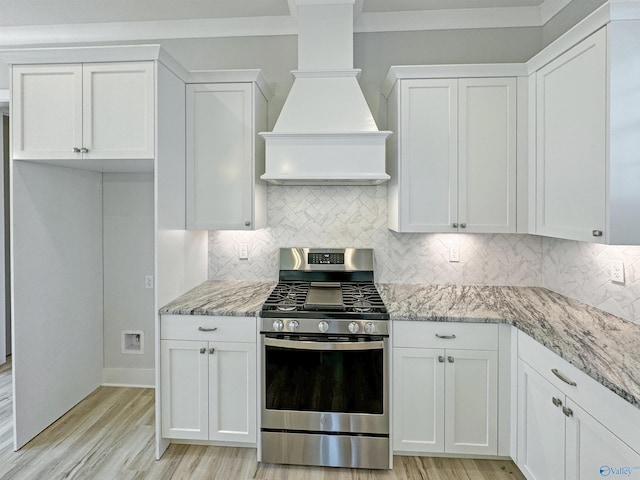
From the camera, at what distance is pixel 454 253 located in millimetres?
2848

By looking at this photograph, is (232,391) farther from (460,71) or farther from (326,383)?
(460,71)

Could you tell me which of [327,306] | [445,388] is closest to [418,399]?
[445,388]

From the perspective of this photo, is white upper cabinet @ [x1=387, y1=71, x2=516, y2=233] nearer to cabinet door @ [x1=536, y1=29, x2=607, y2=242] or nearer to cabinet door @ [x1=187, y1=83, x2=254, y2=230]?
cabinet door @ [x1=536, y1=29, x2=607, y2=242]

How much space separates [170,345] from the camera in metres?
2.26

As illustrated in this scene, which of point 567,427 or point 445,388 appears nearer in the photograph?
point 567,427

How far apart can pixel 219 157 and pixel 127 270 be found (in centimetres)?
130

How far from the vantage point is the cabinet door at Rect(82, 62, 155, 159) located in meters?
2.17

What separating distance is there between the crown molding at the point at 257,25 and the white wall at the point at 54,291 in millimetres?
1132

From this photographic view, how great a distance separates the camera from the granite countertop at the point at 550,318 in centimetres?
140

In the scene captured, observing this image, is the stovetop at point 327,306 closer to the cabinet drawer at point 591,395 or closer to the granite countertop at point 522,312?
the granite countertop at point 522,312

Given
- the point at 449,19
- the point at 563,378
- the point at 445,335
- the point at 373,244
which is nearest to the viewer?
the point at 563,378

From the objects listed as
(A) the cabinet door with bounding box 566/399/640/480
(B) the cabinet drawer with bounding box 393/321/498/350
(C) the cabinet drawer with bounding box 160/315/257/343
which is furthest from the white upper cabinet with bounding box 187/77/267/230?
(A) the cabinet door with bounding box 566/399/640/480

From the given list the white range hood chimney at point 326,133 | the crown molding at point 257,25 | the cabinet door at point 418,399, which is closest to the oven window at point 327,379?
the cabinet door at point 418,399

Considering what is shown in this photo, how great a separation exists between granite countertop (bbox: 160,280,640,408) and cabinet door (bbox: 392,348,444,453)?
0.23 meters
